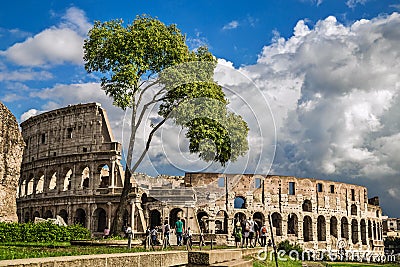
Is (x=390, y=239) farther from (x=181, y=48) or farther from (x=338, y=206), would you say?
(x=181, y=48)

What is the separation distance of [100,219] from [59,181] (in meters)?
4.99

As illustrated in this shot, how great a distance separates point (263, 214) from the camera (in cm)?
4038

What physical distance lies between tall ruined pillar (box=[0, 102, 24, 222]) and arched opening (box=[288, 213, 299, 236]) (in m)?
28.7

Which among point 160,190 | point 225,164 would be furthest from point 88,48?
point 225,164

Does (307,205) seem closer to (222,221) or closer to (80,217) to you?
(222,221)

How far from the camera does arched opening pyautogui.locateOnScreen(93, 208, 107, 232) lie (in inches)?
1417

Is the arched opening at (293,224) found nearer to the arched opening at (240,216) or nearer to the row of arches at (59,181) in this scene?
the arched opening at (240,216)

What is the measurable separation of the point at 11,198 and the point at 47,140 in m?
22.7

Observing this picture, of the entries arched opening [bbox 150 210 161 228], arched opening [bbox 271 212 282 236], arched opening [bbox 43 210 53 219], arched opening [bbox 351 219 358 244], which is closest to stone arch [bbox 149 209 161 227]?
arched opening [bbox 150 210 161 228]

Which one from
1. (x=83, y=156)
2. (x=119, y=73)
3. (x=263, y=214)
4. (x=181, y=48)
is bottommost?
(x=263, y=214)

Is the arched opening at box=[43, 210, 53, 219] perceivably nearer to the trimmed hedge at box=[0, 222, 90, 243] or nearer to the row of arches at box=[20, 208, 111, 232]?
the row of arches at box=[20, 208, 111, 232]

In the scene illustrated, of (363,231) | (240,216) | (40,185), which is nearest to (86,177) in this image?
(40,185)

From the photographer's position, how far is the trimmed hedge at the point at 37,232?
17516 mm

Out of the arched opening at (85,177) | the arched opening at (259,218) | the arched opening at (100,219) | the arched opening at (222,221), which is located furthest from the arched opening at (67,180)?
the arched opening at (259,218)
